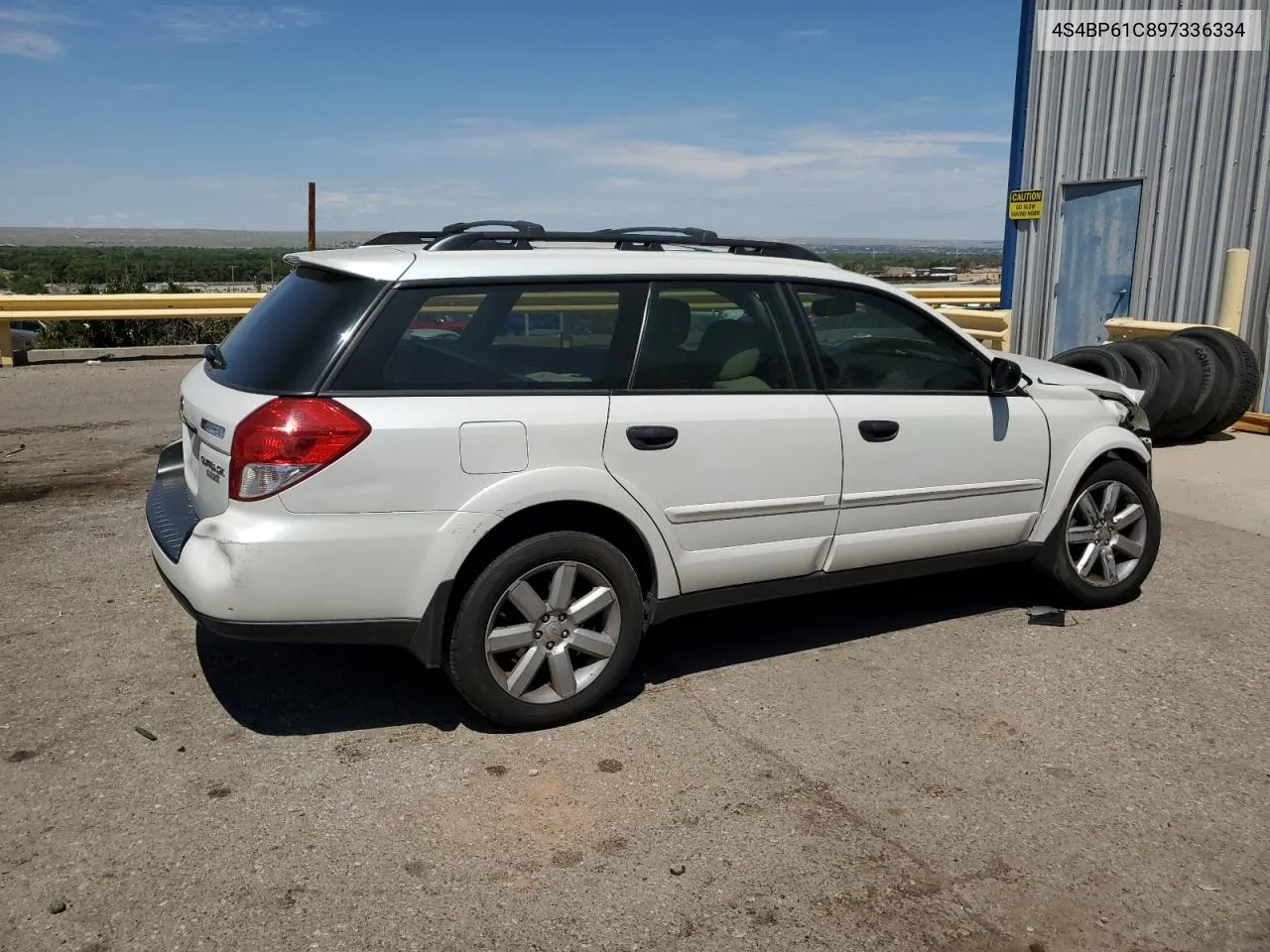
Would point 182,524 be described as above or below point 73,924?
above

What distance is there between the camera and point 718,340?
→ 14.7 ft

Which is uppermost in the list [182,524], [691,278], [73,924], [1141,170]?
[1141,170]

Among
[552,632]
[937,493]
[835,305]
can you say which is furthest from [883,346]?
[552,632]

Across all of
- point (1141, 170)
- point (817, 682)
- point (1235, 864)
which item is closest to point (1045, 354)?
point (1141, 170)

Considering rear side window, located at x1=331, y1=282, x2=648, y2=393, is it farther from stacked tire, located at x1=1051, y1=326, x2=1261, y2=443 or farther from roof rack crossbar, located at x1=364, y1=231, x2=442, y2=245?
stacked tire, located at x1=1051, y1=326, x2=1261, y2=443

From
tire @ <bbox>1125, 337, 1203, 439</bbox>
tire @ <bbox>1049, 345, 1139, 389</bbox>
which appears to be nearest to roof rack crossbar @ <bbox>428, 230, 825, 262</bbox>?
tire @ <bbox>1049, 345, 1139, 389</bbox>

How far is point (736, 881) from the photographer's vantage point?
10.4 ft

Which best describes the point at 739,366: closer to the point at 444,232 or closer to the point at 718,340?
the point at 718,340

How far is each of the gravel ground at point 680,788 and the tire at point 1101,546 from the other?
→ 14 centimetres

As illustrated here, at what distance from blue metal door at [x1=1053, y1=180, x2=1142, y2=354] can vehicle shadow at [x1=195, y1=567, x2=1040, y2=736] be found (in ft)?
22.6

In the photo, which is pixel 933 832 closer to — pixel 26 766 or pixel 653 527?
pixel 653 527

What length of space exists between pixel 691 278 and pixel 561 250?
531 millimetres

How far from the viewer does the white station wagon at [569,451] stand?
3.71 m

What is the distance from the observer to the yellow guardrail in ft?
42.0
